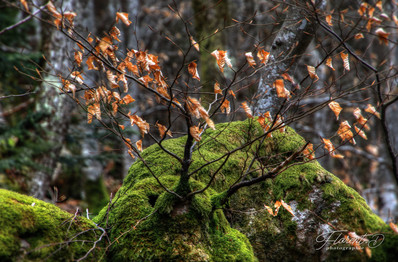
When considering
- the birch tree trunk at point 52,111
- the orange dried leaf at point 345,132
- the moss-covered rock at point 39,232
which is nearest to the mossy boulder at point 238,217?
the moss-covered rock at point 39,232

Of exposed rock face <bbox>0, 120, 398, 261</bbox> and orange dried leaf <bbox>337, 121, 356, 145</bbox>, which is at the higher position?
orange dried leaf <bbox>337, 121, 356, 145</bbox>

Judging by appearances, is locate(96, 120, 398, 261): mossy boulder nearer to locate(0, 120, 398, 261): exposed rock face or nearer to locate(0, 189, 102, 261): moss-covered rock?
locate(0, 120, 398, 261): exposed rock face

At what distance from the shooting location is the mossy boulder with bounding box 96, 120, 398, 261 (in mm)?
3025

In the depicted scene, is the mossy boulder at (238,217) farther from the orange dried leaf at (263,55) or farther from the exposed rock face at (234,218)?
the orange dried leaf at (263,55)

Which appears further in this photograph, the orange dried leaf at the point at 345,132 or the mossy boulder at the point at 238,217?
the orange dried leaf at the point at 345,132

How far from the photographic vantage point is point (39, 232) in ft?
8.98

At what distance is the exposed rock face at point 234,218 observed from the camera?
2.99 meters

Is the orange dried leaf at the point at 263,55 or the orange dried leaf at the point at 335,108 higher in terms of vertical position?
Result: the orange dried leaf at the point at 263,55

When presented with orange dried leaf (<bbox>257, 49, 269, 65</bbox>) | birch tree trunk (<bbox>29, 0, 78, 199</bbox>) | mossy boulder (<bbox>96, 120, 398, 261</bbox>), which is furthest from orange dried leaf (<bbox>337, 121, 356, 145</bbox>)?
birch tree trunk (<bbox>29, 0, 78, 199</bbox>)

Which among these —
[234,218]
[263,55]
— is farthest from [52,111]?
[263,55]

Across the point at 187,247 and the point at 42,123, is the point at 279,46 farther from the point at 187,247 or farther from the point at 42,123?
the point at 42,123

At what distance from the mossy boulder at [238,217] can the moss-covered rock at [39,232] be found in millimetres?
345

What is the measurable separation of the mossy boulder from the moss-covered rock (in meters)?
0.34

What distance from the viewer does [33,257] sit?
256 cm
